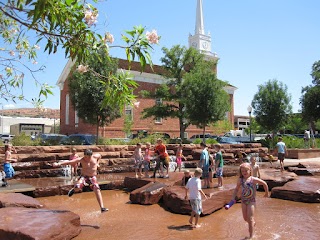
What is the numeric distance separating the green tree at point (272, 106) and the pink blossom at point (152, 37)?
87.6 ft

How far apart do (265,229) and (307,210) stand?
110 inches

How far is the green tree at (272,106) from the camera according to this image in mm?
29531

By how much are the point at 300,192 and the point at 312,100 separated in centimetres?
2293

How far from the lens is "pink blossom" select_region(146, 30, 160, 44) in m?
4.79

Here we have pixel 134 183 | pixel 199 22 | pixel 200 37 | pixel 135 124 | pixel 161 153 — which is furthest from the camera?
pixel 199 22

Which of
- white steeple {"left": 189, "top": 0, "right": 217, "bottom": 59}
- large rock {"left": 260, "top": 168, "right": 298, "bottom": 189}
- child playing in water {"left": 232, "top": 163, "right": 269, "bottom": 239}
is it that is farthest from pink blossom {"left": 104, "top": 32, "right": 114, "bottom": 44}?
white steeple {"left": 189, "top": 0, "right": 217, "bottom": 59}

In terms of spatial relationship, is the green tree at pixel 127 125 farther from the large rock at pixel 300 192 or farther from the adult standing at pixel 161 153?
the large rock at pixel 300 192

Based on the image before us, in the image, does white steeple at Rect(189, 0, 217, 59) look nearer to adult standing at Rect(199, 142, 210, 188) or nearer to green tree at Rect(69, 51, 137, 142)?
green tree at Rect(69, 51, 137, 142)

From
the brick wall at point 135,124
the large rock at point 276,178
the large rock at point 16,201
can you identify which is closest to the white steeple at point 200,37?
the brick wall at point 135,124

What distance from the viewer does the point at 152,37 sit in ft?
15.8

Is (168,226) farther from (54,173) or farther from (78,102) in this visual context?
(78,102)

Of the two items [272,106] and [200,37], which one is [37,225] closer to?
[272,106]

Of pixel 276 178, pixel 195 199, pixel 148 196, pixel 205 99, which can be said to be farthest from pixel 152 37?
pixel 205 99

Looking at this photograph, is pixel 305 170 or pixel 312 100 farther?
pixel 312 100
